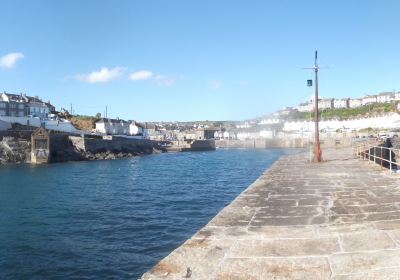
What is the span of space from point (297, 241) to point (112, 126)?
417 ft

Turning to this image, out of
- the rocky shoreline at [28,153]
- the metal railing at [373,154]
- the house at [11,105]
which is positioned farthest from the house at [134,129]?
the metal railing at [373,154]

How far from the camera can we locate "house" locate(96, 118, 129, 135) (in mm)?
124625

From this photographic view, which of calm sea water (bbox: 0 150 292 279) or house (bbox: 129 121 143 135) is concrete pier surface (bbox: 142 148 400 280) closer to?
calm sea water (bbox: 0 150 292 279)

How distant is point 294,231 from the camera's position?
8.50 m

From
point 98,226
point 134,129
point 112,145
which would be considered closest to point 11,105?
point 112,145

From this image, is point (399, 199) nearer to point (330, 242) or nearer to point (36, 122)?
point (330, 242)

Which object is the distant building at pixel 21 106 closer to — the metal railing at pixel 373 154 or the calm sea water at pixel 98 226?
the calm sea water at pixel 98 226

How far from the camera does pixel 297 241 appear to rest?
304 inches

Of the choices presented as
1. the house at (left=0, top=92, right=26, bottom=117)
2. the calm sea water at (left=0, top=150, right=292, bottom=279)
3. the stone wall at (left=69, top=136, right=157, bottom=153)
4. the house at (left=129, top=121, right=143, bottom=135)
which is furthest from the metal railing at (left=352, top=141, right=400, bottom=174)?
the house at (left=129, top=121, right=143, bottom=135)

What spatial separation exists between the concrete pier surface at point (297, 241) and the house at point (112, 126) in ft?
381

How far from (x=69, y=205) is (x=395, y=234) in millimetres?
21253

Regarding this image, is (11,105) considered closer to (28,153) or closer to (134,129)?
(28,153)

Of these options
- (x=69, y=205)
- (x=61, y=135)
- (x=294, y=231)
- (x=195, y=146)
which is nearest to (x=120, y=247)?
(x=294, y=231)

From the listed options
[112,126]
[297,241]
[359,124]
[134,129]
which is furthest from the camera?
[359,124]
